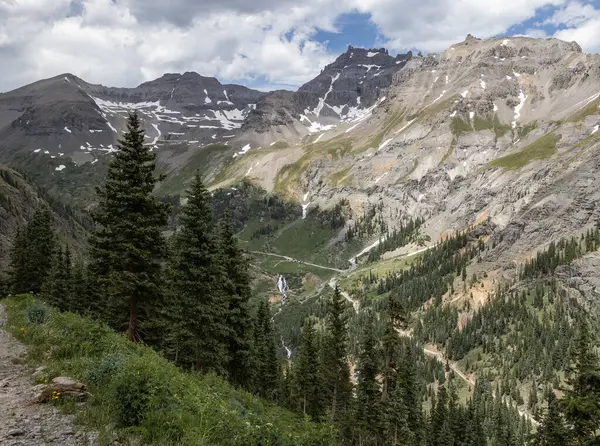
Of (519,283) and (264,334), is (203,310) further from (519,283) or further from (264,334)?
(519,283)

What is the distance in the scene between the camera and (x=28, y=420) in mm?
10156

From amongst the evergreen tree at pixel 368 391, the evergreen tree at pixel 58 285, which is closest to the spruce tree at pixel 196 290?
the evergreen tree at pixel 368 391

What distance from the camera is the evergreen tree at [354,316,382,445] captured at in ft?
151

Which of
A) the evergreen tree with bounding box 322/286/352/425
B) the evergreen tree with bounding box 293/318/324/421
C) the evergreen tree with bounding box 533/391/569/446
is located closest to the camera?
the evergreen tree with bounding box 533/391/569/446

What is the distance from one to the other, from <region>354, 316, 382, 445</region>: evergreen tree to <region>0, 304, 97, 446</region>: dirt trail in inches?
1423

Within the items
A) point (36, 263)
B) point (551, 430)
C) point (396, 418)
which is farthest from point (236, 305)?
point (551, 430)

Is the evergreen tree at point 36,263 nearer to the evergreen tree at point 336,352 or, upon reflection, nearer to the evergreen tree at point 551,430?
the evergreen tree at point 336,352

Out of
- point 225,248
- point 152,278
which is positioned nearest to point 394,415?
point 225,248

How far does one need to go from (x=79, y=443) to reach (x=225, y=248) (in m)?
25.9

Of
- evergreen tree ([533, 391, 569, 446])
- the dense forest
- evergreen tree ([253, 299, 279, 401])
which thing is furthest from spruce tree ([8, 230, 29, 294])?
evergreen tree ([533, 391, 569, 446])

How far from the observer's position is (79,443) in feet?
30.5

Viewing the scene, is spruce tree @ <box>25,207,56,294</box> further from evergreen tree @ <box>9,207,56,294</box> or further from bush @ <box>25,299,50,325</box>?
bush @ <box>25,299,50,325</box>

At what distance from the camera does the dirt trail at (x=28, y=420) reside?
30.5 ft

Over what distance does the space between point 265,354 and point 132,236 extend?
118 feet
